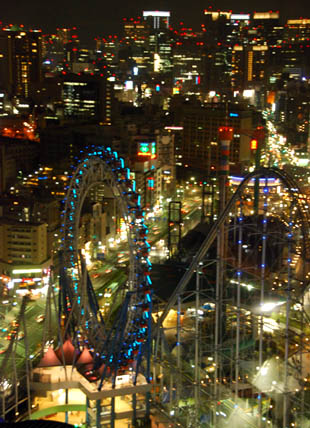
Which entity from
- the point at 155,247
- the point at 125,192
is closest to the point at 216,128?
the point at 155,247

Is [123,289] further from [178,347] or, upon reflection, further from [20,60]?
[20,60]

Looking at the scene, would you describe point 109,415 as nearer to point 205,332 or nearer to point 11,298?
point 205,332

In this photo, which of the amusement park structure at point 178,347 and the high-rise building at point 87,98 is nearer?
the amusement park structure at point 178,347

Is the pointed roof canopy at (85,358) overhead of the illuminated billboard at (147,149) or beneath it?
beneath

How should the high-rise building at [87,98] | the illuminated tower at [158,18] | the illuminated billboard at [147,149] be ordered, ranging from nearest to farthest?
the illuminated billboard at [147,149] → the high-rise building at [87,98] → the illuminated tower at [158,18]

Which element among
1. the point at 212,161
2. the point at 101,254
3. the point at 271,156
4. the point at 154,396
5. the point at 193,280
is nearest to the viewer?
the point at 154,396

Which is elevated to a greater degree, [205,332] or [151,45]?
[151,45]

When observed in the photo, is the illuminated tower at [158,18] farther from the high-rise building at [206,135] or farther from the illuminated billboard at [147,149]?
the illuminated billboard at [147,149]

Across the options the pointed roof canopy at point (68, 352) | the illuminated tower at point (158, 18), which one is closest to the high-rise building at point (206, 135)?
the pointed roof canopy at point (68, 352)

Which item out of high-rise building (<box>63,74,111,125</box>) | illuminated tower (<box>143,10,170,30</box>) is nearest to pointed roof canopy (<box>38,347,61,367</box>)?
high-rise building (<box>63,74,111,125</box>)
